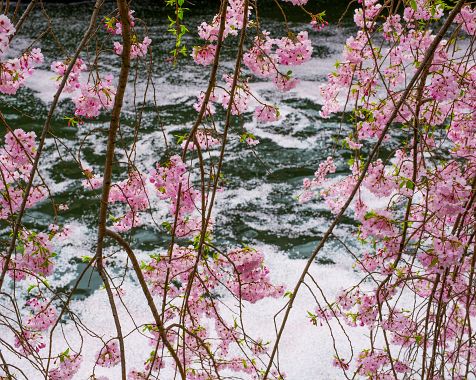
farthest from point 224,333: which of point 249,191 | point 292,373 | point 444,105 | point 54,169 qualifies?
point 54,169

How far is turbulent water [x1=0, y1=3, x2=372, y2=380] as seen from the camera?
131 inches

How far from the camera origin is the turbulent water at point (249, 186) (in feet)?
10.9

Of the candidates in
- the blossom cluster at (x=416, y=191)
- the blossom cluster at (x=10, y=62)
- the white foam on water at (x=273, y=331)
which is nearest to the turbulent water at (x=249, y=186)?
the white foam on water at (x=273, y=331)

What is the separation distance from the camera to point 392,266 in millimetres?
1780

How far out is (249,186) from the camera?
4.38m

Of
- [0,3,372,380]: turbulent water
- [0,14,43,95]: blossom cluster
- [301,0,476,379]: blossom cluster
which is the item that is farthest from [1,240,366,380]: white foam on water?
[0,14,43,95]: blossom cluster

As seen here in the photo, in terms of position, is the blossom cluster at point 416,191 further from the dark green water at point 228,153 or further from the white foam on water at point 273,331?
the dark green water at point 228,153

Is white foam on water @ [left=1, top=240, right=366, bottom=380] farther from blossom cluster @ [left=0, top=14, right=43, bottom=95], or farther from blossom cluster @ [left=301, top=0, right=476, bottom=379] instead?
blossom cluster @ [left=0, top=14, right=43, bottom=95]

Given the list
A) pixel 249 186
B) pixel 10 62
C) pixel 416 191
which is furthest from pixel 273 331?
pixel 10 62

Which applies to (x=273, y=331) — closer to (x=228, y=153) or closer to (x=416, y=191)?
(x=416, y=191)

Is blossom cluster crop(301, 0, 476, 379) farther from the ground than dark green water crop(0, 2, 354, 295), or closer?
farther from the ground

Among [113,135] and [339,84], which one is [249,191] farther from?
[113,135]

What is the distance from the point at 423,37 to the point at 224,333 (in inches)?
50.6

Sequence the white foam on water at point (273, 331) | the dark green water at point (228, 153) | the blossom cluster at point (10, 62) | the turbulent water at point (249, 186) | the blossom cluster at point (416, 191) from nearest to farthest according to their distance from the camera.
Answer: the blossom cluster at point (10, 62)
the blossom cluster at point (416, 191)
the white foam on water at point (273, 331)
the turbulent water at point (249, 186)
the dark green water at point (228, 153)
